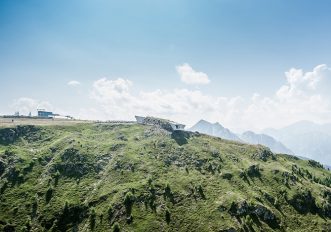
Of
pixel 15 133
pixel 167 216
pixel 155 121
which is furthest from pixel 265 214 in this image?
pixel 15 133

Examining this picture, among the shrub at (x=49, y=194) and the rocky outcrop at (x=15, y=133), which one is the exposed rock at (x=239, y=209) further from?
the rocky outcrop at (x=15, y=133)

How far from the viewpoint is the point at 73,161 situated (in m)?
125

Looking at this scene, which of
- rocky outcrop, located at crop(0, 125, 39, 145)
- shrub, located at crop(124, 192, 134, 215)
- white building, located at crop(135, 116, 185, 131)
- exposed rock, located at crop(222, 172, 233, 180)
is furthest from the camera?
white building, located at crop(135, 116, 185, 131)

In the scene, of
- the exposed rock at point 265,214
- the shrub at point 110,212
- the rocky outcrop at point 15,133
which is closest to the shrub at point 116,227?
the shrub at point 110,212

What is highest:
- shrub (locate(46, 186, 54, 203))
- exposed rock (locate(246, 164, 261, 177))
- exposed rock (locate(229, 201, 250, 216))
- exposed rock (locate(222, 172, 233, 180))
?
exposed rock (locate(246, 164, 261, 177))

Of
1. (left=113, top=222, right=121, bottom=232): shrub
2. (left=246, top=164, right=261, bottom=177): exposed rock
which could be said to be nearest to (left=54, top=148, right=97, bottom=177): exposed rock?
(left=113, top=222, right=121, bottom=232): shrub

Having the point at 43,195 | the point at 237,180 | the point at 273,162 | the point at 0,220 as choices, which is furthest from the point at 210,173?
the point at 0,220

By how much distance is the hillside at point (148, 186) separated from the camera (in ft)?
310

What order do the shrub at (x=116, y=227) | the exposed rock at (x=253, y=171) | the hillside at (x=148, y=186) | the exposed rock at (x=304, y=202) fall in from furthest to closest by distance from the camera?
the exposed rock at (x=253, y=171) → the exposed rock at (x=304, y=202) → the hillside at (x=148, y=186) → the shrub at (x=116, y=227)

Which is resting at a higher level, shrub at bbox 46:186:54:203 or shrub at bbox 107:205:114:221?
shrub at bbox 46:186:54:203

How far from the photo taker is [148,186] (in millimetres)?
108938

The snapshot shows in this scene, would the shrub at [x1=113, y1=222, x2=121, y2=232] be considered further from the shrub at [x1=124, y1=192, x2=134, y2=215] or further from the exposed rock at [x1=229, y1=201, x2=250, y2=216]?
the exposed rock at [x1=229, y1=201, x2=250, y2=216]

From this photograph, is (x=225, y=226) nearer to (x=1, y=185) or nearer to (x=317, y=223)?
(x=317, y=223)

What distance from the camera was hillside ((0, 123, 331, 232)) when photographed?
310ft
